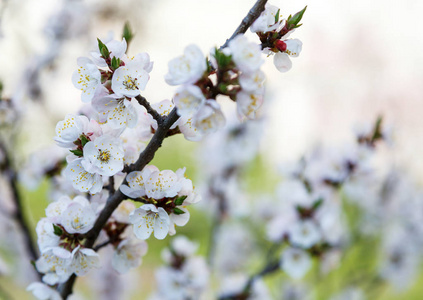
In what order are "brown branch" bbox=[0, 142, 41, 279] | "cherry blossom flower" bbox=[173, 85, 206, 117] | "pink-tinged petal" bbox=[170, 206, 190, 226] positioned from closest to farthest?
"cherry blossom flower" bbox=[173, 85, 206, 117], "pink-tinged petal" bbox=[170, 206, 190, 226], "brown branch" bbox=[0, 142, 41, 279]

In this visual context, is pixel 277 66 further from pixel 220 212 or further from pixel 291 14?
pixel 220 212

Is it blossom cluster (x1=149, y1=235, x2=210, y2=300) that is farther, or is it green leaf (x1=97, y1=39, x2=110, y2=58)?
blossom cluster (x1=149, y1=235, x2=210, y2=300)

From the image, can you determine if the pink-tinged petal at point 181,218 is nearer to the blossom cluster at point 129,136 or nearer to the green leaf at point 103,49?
the blossom cluster at point 129,136

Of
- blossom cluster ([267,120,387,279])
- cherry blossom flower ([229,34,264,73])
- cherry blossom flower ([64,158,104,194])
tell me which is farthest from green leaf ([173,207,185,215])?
blossom cluster ([267,120,387,279])

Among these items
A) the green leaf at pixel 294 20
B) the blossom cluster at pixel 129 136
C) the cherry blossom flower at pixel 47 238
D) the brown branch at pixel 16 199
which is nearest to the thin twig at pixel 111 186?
the blossom cluster at pixel 129 136

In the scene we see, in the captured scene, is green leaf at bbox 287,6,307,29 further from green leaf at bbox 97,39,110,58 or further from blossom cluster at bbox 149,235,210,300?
blossom cluster at bbox 149,235,210,300

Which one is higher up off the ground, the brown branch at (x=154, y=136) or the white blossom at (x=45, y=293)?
the brown branch at (x=154, y=136)
